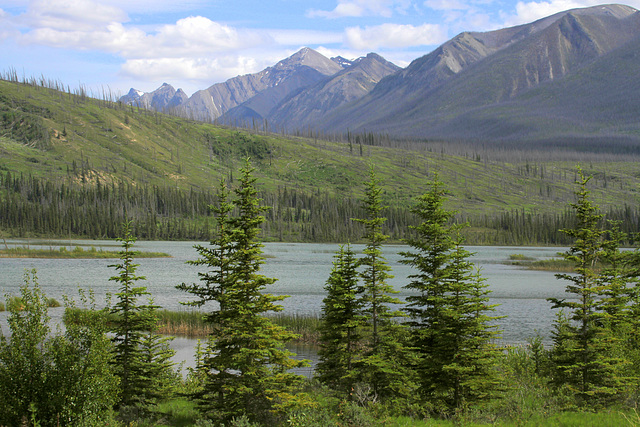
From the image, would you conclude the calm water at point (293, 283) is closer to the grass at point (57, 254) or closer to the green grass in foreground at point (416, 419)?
the grass at point (57, 254)

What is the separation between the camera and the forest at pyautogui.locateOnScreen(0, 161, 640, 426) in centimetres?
1542

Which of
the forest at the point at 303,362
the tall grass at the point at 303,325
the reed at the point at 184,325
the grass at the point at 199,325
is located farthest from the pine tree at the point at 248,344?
the reed at the point at 184,325

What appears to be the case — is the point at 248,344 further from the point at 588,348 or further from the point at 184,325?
the point at 184,325

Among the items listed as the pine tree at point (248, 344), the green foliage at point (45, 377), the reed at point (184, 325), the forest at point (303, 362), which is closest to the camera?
the green foliage at point (45, 377)

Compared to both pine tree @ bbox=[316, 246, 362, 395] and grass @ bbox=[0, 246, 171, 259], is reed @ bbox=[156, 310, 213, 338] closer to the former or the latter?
pine tree @ bbox=[316, 246, 362, 395]

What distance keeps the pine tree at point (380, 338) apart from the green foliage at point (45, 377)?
10.5m

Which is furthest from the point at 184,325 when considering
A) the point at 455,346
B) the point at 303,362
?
the point at 455,346

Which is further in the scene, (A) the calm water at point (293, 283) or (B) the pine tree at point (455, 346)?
(A) the calm water at point (293, 283)

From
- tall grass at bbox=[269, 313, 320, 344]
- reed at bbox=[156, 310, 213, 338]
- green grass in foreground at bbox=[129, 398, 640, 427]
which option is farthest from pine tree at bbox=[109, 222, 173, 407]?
reed at bbox=[156, 310, 213, 338]

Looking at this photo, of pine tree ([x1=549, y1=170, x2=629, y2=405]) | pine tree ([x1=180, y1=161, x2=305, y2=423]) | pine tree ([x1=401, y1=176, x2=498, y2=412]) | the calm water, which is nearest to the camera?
pine tree ([x1=180, y1=161, x2=305, y2=423])

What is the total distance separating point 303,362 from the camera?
19.8m

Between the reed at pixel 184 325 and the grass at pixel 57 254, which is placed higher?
the grass at pixel 57 254

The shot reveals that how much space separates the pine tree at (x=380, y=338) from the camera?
22312mm

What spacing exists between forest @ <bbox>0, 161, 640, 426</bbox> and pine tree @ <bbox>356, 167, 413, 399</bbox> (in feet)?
0.22
